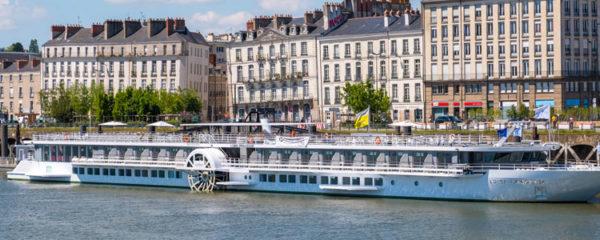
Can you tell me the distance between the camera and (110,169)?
203ft

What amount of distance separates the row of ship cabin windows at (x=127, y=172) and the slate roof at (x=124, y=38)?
162 ft

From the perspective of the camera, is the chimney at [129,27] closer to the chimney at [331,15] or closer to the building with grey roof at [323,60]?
the building with grey roof at [323,60]

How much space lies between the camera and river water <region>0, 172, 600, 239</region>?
143ft

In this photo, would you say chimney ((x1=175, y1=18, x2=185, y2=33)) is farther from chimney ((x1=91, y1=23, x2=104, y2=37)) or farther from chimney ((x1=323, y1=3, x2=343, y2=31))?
chimney ((x1=323, y1=3, x2=343, y2=31))

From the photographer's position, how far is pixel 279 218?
47.2 meters

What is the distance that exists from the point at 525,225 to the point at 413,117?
50.6 m

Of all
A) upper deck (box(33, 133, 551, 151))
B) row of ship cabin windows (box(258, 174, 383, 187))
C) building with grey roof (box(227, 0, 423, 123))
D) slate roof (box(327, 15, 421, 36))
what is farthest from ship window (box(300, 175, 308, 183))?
slate roof (box(327, 15, 421, 36))

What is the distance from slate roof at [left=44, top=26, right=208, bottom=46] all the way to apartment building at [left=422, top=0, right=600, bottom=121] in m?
31.5

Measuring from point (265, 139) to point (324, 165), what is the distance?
13.6 feet

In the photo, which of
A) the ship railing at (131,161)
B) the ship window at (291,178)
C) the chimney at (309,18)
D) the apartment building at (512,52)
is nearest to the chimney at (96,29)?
the chimney at (309,18)

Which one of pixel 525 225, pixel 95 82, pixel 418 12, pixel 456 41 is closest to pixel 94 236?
pixel 525 225

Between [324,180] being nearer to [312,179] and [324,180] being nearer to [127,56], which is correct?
[312,179]

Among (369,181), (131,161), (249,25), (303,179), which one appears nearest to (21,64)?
(249,25)

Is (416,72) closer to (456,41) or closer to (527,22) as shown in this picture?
(456,41)
